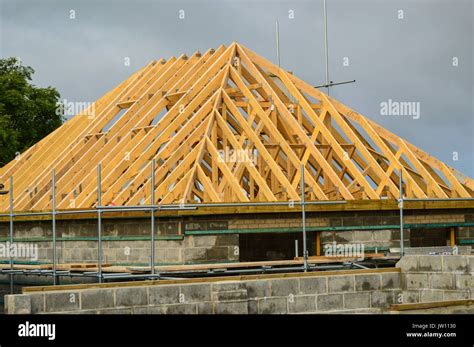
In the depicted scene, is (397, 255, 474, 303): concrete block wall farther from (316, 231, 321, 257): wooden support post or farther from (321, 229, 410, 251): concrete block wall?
(316, 231, 321, 257): wooden support post

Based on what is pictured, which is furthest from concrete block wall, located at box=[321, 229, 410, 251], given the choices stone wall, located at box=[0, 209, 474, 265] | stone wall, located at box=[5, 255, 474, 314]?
stone wall, located at box=[5, 255, 474, 314]

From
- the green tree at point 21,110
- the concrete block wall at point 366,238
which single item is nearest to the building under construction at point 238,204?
the concrete block wall at point 366,238

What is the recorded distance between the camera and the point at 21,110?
42125mm

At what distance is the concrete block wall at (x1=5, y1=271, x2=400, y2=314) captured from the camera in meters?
14.2

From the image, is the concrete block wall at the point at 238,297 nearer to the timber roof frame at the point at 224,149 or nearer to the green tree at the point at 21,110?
the timber roof frame at the point at 224,149

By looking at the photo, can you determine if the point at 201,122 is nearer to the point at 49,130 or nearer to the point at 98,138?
the point at 98,138

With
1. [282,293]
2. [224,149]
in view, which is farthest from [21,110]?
[282,293]

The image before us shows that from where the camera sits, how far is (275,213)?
21453 millimetres

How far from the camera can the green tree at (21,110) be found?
3988 centimetres

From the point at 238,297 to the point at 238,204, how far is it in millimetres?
5239

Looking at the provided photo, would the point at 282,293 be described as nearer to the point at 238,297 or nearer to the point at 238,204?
the point at 238,297

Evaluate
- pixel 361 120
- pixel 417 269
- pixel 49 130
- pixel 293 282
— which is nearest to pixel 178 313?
pixel 293 282

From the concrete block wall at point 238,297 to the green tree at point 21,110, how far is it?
25.3 m
